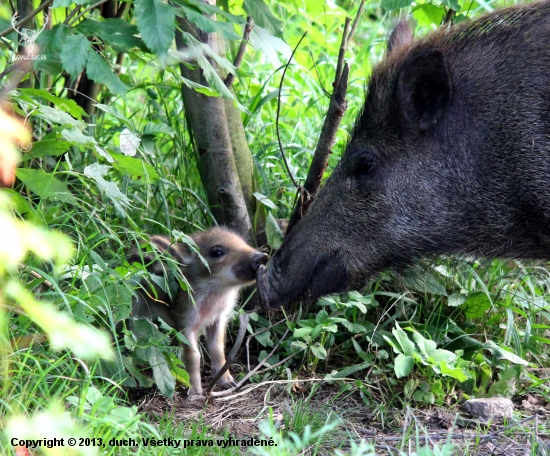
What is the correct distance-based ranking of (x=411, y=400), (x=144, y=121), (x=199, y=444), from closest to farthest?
(x=199, y=444)
(x=411, y=400)
(x=144, y=121)

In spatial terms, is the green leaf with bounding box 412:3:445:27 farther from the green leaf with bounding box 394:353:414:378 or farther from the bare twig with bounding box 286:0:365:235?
the green leaf with bounding box 394:353:414:378

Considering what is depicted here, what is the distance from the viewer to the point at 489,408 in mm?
3652

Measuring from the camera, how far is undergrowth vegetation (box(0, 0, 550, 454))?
9.69 feet

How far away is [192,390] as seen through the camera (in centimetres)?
395

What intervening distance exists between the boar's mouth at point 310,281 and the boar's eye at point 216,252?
1.99 ft

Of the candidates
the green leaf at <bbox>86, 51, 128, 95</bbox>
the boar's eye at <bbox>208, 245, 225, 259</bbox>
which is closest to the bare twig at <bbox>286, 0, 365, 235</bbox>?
the boar's eye at <bbox>208, 245, 225, 259</bbox>

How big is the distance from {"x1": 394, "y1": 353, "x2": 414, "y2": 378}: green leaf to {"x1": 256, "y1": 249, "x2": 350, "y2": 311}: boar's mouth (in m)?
0.48

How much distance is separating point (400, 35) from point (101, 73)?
1.86 metres

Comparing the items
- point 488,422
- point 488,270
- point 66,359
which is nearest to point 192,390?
point 66,359

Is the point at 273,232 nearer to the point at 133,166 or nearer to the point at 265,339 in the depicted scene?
→ the point at 265,339

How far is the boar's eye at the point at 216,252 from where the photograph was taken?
4176mm

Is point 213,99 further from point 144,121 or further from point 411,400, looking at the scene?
point 411,400

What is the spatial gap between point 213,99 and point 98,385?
190 cm

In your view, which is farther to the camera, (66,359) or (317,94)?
(317,94)
